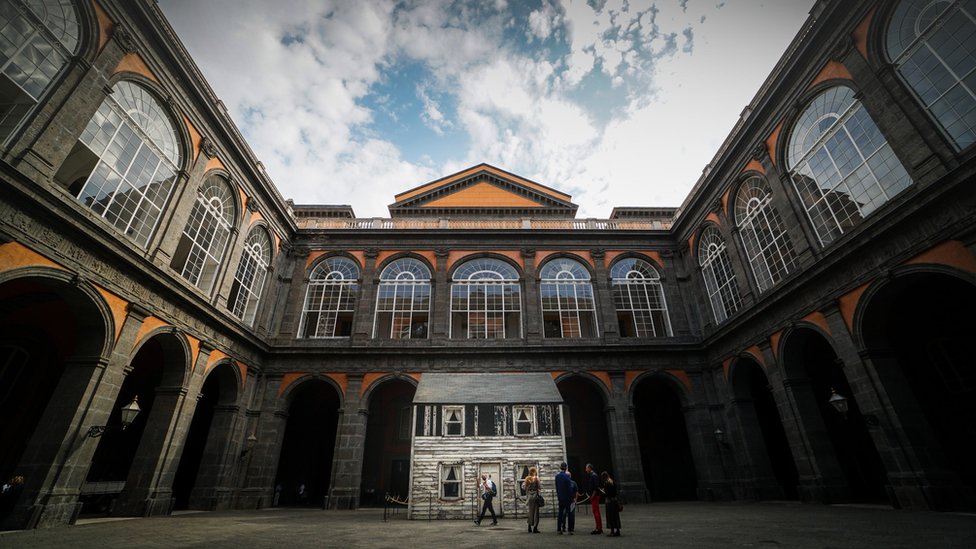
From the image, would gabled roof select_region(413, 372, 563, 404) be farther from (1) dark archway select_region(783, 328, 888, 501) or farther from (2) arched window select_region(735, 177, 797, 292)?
(2) arched window select_region(735, 177, 797, 292)

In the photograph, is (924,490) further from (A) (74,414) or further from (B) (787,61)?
(A) (74,414)

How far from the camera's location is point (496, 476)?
566 inches

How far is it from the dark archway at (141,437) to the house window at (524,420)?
12.2m

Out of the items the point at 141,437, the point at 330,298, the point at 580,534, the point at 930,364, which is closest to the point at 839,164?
the point at 930,364

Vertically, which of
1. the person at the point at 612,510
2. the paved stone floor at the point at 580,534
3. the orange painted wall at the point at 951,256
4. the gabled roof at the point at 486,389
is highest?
the orange painted wall at the point at 951,256

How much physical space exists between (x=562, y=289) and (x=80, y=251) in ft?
62.3

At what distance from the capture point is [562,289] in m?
22.3

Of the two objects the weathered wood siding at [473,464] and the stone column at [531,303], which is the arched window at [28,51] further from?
the stone column at [531,303]

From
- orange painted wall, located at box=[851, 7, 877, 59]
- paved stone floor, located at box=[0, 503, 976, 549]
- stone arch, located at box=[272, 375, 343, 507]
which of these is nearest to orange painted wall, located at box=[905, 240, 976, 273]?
paved stone floor, located at box=[0, 503, 976, 549]

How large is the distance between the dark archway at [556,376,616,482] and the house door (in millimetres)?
7268

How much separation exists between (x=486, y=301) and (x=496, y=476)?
31.4 ft

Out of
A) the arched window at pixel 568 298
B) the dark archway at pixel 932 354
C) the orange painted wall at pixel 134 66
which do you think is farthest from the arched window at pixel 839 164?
the orange painted wall at pixel 134 66

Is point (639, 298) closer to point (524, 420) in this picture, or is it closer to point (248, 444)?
point (524, 420)

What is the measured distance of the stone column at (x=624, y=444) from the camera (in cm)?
1764
